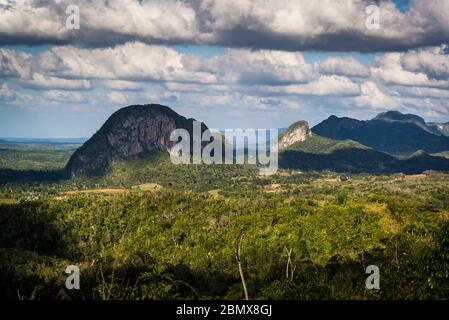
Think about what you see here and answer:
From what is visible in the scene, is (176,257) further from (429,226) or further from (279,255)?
(429,226)

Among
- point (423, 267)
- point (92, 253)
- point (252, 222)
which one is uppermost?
point (423, 267)

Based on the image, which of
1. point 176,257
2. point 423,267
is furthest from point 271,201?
point 423,267

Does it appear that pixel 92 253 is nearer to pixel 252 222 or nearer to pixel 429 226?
pixel 252 222

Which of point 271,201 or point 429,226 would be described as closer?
point 429,226

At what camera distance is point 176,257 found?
3140 inches

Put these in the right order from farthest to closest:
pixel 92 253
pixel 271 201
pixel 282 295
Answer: pixel 271 201
pixel 92 253
pixel 282 295

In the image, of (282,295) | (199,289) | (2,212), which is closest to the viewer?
(282,295)
